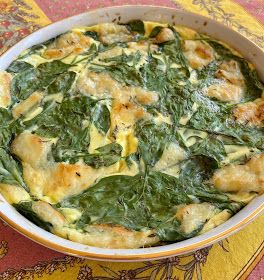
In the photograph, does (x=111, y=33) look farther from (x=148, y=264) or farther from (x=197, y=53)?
(x=148, y=264)

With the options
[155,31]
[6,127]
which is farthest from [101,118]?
[155,31]

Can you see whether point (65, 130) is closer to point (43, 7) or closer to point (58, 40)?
point (58, 40)

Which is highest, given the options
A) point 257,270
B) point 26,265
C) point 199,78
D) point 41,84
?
point 199,78

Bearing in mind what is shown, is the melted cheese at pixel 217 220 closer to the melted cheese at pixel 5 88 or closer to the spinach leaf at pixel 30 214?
the spinach leaf at pixel 30 214

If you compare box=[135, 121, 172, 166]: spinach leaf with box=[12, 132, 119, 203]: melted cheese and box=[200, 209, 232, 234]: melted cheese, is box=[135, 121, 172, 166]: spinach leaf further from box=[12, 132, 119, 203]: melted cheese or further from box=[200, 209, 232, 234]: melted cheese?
box=[200, 209, 232, 234]: melted cheese

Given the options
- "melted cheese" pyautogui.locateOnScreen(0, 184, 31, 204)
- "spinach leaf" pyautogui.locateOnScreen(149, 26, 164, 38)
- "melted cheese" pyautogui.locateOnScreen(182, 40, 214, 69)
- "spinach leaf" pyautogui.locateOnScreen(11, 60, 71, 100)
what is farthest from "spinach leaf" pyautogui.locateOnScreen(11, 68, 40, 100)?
"melted cheese" pyautogui.locateOnScreen(182, 40, 214, 69)

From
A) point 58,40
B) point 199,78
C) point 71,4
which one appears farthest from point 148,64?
point 71,4

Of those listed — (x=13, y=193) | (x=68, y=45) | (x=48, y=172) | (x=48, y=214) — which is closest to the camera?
(x=48, y=214)
